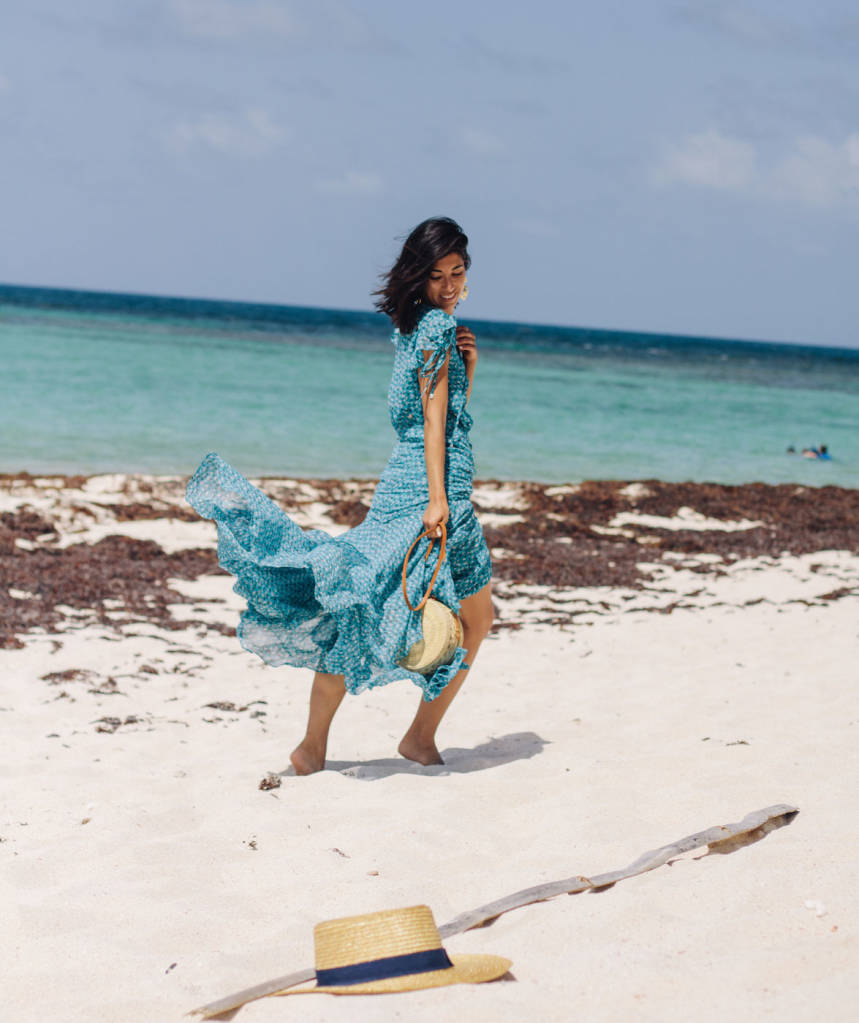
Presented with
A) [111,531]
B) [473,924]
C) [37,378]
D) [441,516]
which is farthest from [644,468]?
[473,924]

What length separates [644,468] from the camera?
1706 centimetres

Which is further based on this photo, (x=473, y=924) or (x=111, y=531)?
(x=111, y=531)

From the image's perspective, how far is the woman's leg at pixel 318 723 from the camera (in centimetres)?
375

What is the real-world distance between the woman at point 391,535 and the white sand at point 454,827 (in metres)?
0.49

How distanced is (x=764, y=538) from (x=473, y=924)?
7.35 meters

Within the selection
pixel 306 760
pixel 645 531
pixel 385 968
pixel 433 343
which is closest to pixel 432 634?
pixel 306 760

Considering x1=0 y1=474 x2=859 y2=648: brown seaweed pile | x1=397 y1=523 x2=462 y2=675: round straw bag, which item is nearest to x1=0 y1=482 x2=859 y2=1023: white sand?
x1=397 y1=523 x2=462 y2=675: round straw bag

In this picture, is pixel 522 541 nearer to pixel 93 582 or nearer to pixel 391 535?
pixel 93 582

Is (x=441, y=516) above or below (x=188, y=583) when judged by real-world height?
above

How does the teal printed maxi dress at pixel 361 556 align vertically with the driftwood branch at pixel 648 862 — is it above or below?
above

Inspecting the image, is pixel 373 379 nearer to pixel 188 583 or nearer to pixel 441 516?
pixel 188 583

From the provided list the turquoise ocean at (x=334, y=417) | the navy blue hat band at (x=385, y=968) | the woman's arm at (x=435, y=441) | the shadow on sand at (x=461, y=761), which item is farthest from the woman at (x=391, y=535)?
the turquoise ocean at (x=334, y=417)

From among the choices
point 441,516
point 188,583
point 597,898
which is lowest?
point 188,583

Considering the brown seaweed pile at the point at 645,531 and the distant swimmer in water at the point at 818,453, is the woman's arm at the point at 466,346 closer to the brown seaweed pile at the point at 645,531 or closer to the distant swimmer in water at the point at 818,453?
the brown seaweed pile at the point at 645,531
